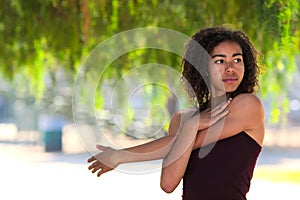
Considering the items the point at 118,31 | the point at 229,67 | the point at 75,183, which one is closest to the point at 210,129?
the point at 229,67

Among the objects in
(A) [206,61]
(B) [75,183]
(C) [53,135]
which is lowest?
(A) [206,61]

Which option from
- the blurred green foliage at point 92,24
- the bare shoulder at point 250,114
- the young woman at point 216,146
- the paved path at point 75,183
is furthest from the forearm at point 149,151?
the paved path at point 75,183

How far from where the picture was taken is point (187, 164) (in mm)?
1082

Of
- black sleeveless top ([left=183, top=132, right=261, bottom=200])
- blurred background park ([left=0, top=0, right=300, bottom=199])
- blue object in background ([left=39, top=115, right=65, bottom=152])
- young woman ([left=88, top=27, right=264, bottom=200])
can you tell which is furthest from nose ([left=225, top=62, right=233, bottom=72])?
blue object in background ([left=39, top=115, right=65, bottom=152])

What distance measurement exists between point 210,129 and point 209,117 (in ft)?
0.06

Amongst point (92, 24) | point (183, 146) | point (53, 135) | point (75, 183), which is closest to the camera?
point (183, 146)

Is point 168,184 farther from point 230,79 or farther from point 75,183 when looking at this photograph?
point 75,183

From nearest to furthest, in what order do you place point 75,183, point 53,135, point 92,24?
point 92,24 < point 75,183 < point 53,135

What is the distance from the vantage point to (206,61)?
44.9 inches

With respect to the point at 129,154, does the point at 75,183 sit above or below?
above

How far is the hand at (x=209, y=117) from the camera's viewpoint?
1059 millimetres

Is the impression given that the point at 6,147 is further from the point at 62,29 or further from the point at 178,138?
the point at 178,138

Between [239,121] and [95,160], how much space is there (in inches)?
9.4

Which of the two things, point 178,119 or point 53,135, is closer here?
point 178,119
